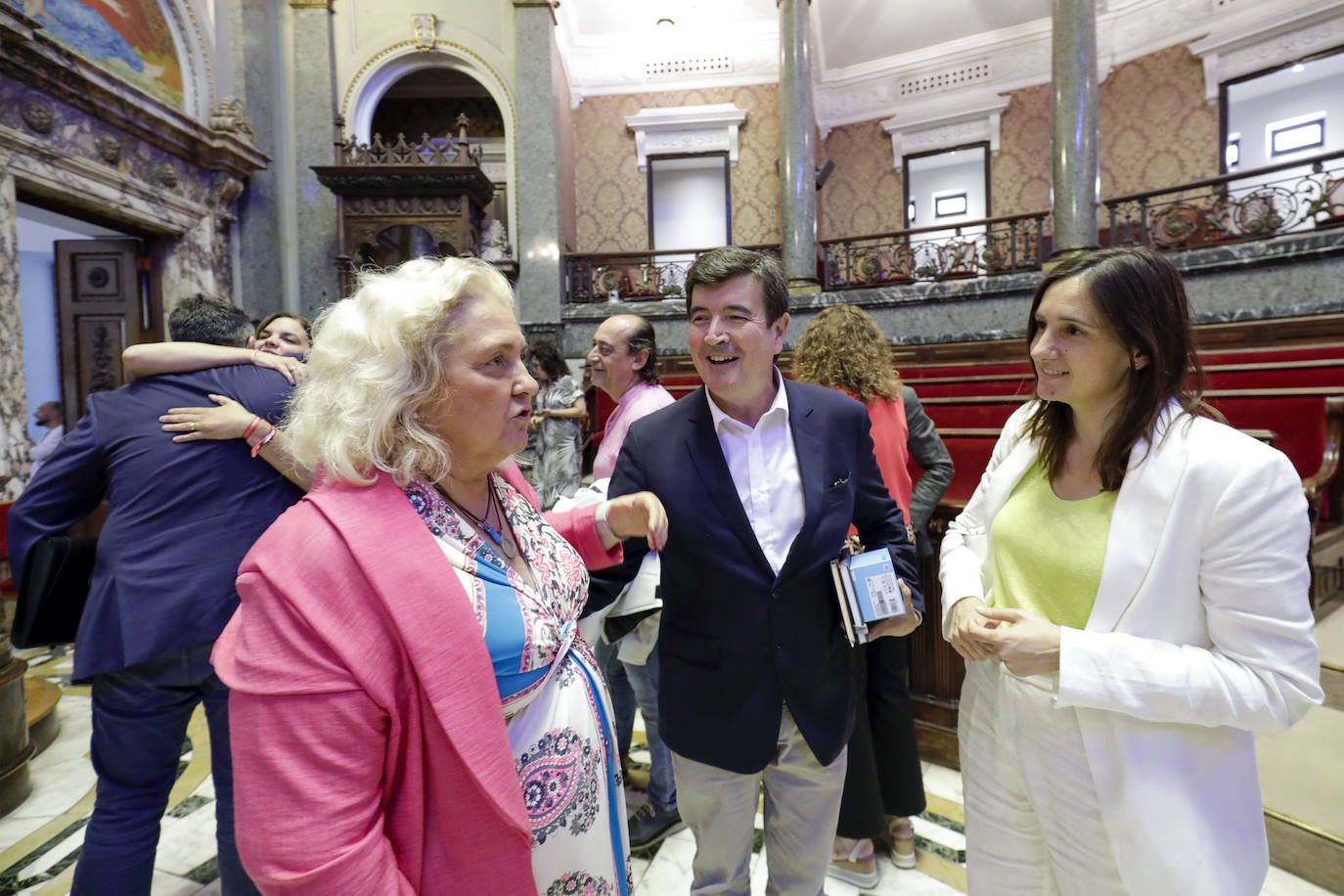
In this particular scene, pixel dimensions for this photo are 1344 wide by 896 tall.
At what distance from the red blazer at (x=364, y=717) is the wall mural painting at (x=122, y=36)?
6576mm

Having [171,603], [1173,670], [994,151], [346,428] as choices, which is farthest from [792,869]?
[994,151]

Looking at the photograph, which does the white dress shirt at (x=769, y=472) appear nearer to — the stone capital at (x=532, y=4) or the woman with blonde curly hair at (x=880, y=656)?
the woman with blonde curly hair at (x=880, y=656)

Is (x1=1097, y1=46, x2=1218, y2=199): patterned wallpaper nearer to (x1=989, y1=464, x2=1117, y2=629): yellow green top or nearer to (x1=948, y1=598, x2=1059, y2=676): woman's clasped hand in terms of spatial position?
(x1=989, y1=464, x2=1117, y2=629): yellow green top

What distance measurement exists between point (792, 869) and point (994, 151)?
11073 millimetres

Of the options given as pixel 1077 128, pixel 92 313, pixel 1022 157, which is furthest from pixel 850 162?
pixel 92 313

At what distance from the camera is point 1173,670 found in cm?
100

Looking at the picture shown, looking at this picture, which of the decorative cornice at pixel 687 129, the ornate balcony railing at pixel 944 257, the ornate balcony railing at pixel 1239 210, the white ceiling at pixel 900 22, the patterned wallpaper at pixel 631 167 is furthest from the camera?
the patterned wallpaper at pixel 631 167

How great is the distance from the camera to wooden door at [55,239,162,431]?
576cm

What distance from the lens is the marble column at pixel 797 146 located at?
807cm

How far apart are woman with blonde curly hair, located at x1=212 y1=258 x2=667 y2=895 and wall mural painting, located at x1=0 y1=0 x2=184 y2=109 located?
21.0ft

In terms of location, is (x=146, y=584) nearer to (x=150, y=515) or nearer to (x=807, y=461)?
(x=150, y=515)

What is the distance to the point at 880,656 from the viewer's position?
77.9 inches

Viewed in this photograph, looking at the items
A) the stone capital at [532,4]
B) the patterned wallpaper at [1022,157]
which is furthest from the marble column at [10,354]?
the patterned wallpaper at [1022,157]

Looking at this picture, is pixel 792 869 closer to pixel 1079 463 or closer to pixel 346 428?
pixel 1079 463
